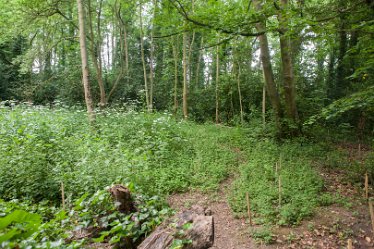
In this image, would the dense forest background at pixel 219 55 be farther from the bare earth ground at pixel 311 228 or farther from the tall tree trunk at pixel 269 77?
the bare earth ground at pixel 311 228

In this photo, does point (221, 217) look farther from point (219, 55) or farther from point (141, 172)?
point (219, 55)

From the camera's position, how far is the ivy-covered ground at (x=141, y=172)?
3.06m

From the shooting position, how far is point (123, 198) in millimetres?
3510

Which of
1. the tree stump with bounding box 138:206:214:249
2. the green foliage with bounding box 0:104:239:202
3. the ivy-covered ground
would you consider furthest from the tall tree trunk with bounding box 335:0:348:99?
the tree stump with bounding box 138:206:214:249

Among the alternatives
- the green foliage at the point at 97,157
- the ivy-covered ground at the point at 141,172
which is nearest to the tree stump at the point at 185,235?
the ivy-covered ground at the point at 141,172

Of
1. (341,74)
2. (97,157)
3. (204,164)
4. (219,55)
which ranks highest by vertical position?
(219,55)

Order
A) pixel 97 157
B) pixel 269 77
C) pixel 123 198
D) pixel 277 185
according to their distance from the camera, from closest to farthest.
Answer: pixel 123 198 < pixel 97 157 < pixel 277 185 < pixel 269 77

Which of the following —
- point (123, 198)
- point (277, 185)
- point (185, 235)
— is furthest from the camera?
point (277, 185)

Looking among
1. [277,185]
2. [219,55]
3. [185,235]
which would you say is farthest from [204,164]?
[219,55]

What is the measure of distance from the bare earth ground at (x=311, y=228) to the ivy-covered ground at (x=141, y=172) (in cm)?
16

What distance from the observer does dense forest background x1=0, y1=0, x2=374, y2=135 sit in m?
5.28

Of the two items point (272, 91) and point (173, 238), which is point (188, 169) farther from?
point (272, 91)

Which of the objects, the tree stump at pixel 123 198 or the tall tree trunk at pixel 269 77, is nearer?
the tree stump at pixel 123 198

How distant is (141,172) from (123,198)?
201cm
